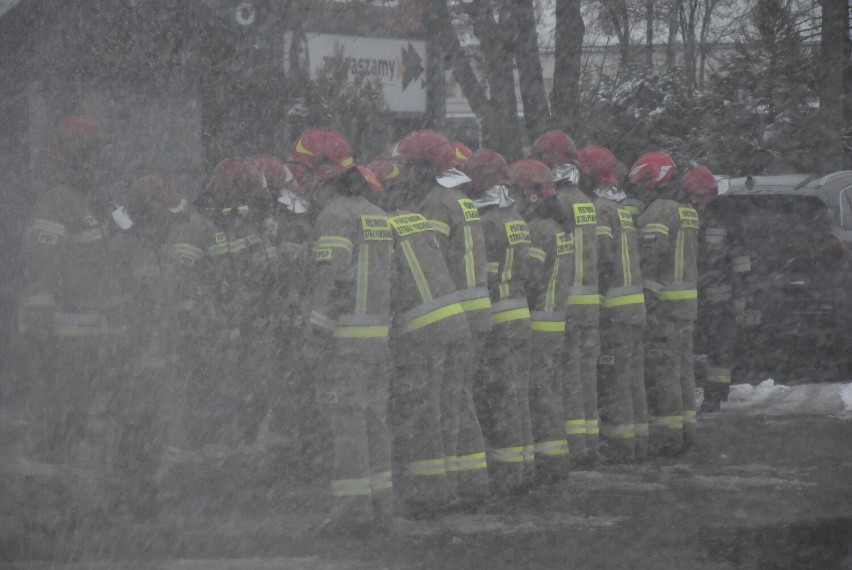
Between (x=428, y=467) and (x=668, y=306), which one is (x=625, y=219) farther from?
(x=428, y=467)

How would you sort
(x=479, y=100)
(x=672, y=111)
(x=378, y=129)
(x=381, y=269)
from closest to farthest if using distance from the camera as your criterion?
(x=381, y=269) < (x=378, y=129) < (x=479, y=100) < (x=672, y=111)

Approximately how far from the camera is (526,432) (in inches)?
328

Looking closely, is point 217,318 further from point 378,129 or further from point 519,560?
point 378,129

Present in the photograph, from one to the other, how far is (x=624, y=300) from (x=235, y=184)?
2.97 m

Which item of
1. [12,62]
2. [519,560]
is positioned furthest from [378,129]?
[519,560]

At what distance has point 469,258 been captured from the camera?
7691mm

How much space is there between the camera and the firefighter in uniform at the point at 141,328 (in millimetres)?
7738

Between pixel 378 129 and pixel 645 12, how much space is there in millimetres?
16960

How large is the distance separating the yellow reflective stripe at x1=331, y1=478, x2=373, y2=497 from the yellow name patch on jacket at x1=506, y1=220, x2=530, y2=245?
203cm

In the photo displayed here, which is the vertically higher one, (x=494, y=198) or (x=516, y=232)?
(x=494, y=198)

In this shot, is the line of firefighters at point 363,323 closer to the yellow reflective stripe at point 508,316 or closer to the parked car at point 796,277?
the yellow reflective stripe at point 508,316

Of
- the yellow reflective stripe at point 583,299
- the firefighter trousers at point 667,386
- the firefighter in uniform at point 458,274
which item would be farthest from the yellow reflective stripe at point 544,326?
the firefighter trousers at point 667,386

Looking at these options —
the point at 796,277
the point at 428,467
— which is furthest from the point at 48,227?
the point at 796,277

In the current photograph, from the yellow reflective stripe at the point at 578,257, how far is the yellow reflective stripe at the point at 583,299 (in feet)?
0.29
